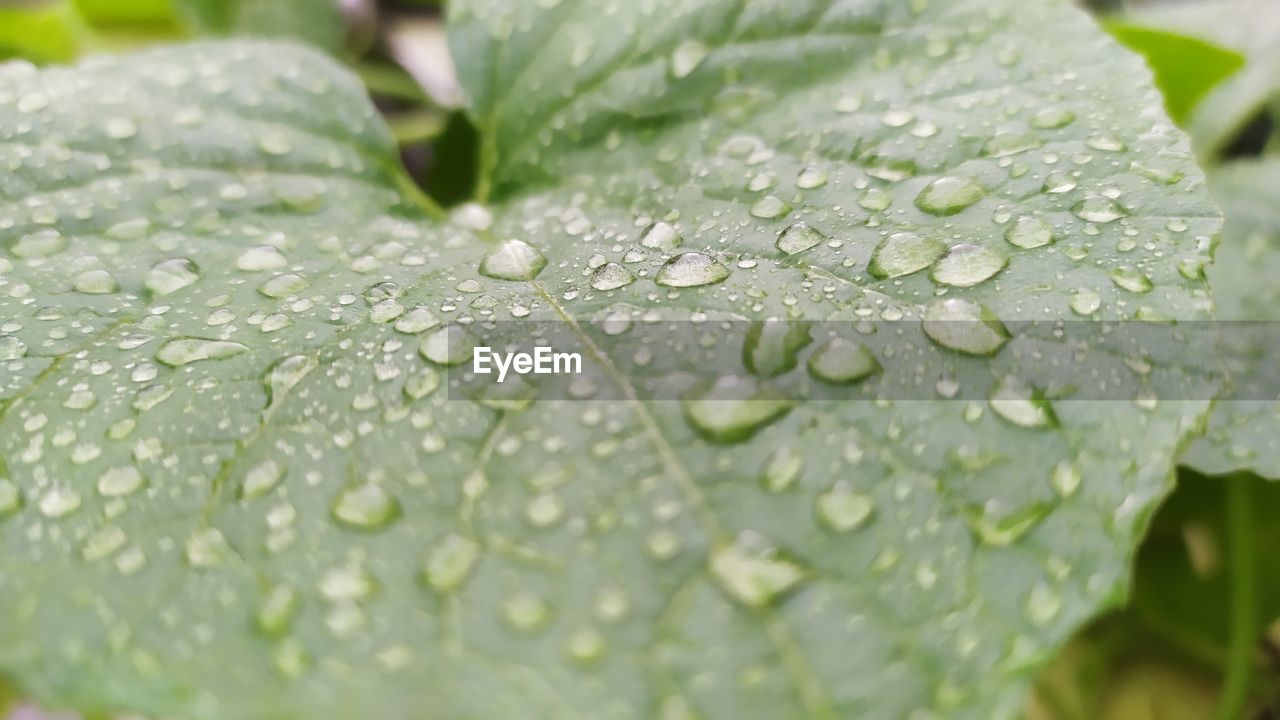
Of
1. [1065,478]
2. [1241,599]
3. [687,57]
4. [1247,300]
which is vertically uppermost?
[687,57]

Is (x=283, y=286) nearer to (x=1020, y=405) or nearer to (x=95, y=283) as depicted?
(x=95, y=283)

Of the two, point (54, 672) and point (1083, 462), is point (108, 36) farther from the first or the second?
point (1083, 462)

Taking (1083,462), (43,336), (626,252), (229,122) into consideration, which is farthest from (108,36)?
(1083,462)

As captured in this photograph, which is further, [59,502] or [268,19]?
[268,19]

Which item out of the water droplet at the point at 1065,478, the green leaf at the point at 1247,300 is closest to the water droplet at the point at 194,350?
the water droplet at the point at 1065,478

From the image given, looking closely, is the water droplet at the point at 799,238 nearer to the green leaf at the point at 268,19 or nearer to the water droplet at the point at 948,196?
the water droplet at the point at 948,196

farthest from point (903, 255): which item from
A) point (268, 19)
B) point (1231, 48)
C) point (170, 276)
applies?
point (268, 19)

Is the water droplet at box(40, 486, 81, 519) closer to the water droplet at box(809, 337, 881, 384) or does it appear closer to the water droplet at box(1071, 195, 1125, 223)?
the water droplet at box(809, 337, 881, 384)
